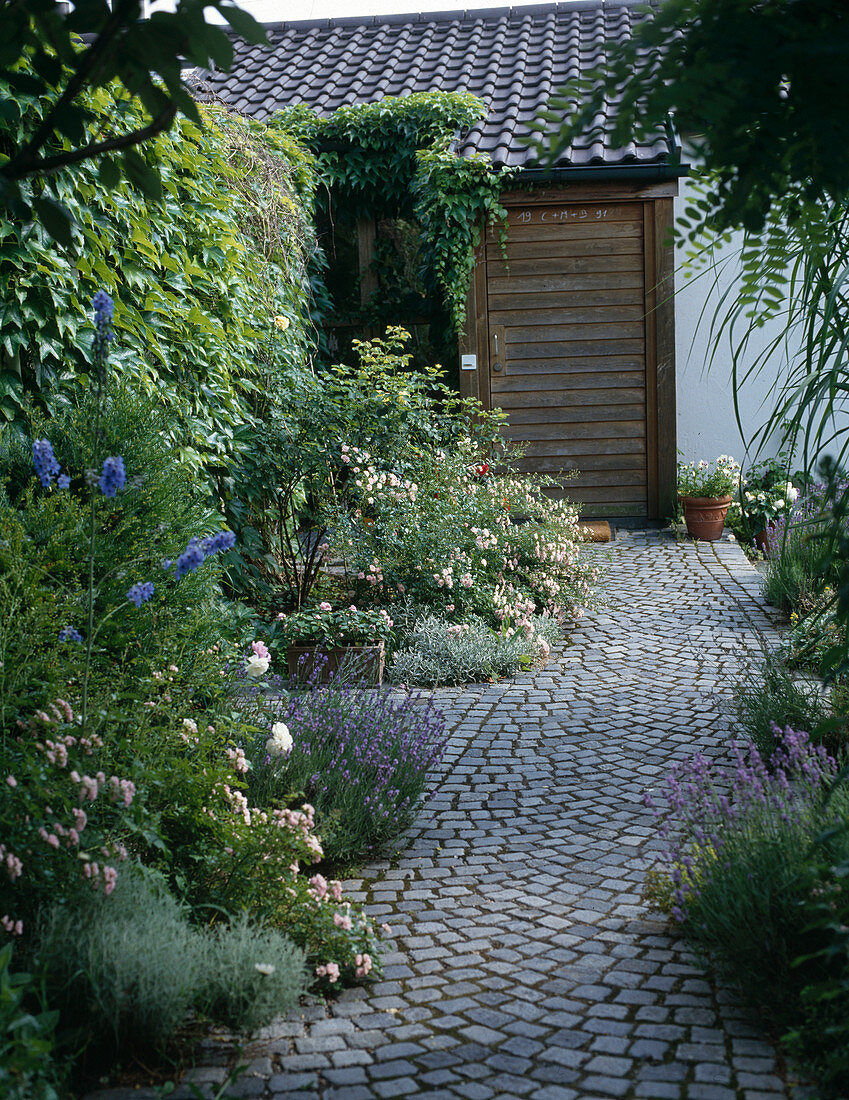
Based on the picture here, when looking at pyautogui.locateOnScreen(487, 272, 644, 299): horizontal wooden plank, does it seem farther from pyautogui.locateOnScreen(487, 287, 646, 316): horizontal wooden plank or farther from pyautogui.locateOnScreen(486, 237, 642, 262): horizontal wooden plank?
pyautogui.locateOnScreen(486, 237, 642, 262): horizontal wooden plank

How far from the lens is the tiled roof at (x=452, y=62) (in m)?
9.64

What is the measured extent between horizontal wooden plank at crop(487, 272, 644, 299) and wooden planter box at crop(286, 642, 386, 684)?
5330 millimetres

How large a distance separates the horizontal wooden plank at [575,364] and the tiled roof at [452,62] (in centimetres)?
179

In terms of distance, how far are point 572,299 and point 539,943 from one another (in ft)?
25.3

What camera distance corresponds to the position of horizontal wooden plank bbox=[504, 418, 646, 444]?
9.45m

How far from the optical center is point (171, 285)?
4898 mm

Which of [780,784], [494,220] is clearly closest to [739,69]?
[780,784]

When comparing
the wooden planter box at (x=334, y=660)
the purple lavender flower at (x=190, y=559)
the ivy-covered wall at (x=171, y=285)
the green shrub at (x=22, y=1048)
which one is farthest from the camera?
the wooden planter box at (x=334, y=660)

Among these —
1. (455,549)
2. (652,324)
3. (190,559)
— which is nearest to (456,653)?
(455,549)

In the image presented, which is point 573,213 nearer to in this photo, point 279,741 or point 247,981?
point 279,741

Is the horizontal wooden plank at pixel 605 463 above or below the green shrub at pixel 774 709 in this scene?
below

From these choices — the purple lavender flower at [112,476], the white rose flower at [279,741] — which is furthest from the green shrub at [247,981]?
the purple lavender flower at [112,476]

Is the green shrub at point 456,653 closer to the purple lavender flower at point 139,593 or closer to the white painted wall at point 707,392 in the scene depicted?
the purple lavender flower at point 139,593

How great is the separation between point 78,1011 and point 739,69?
89.0 inches
